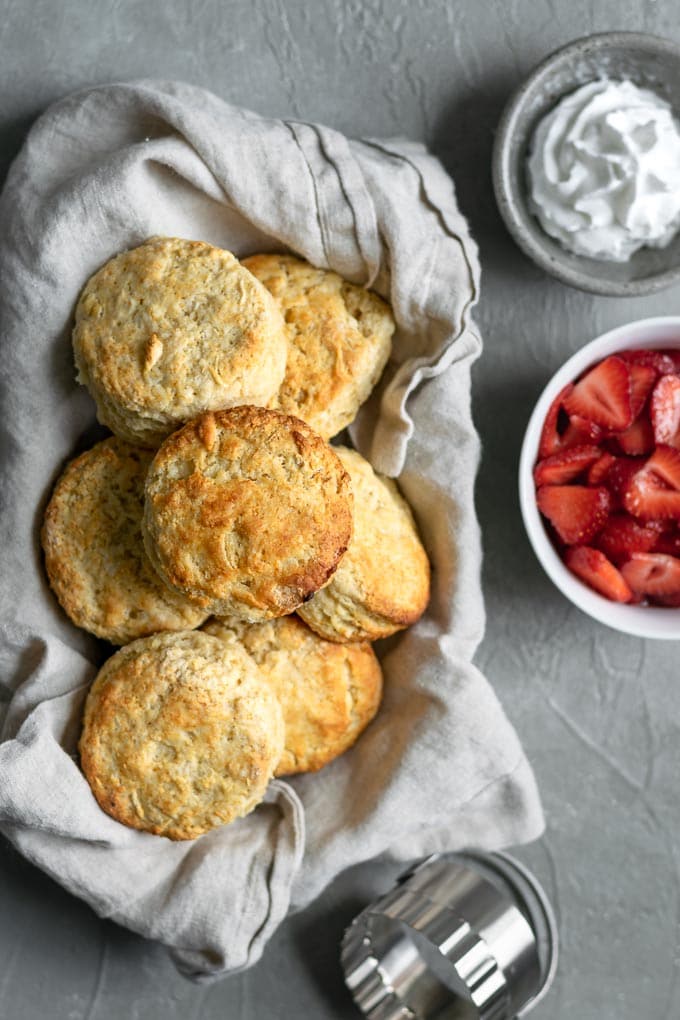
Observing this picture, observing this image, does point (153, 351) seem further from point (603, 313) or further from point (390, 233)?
point (603, 313)

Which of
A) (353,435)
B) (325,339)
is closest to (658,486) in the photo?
(353,435)

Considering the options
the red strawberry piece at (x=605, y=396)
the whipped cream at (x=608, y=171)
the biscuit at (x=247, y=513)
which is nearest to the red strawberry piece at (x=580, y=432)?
the red strawberry piece at (x=605, y=396)

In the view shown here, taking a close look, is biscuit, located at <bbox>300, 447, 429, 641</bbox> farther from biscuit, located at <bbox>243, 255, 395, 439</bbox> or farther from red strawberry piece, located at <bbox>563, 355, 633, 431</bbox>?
red strawberry piece, located at <bbox>563, 355, 633, 431</bbox>

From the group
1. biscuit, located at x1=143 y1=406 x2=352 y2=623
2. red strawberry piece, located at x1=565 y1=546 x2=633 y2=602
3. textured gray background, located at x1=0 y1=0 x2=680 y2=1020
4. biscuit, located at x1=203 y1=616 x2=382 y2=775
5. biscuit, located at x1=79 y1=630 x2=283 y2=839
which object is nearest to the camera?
biscuit, located at x1=143 y1=406 x2=352 y2=623

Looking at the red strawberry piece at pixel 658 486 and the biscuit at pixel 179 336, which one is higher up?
the biscuit at pixel 179 336

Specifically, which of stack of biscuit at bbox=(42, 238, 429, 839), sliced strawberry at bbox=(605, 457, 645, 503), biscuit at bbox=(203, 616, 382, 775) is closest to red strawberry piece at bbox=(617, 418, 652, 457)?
sliced strawberry at bbox=(605, 457, 645, 503)

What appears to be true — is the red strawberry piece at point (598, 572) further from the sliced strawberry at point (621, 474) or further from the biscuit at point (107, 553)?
the biscuit at point (107, 553)

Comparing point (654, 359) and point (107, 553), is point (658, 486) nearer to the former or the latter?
point (654, 359)
